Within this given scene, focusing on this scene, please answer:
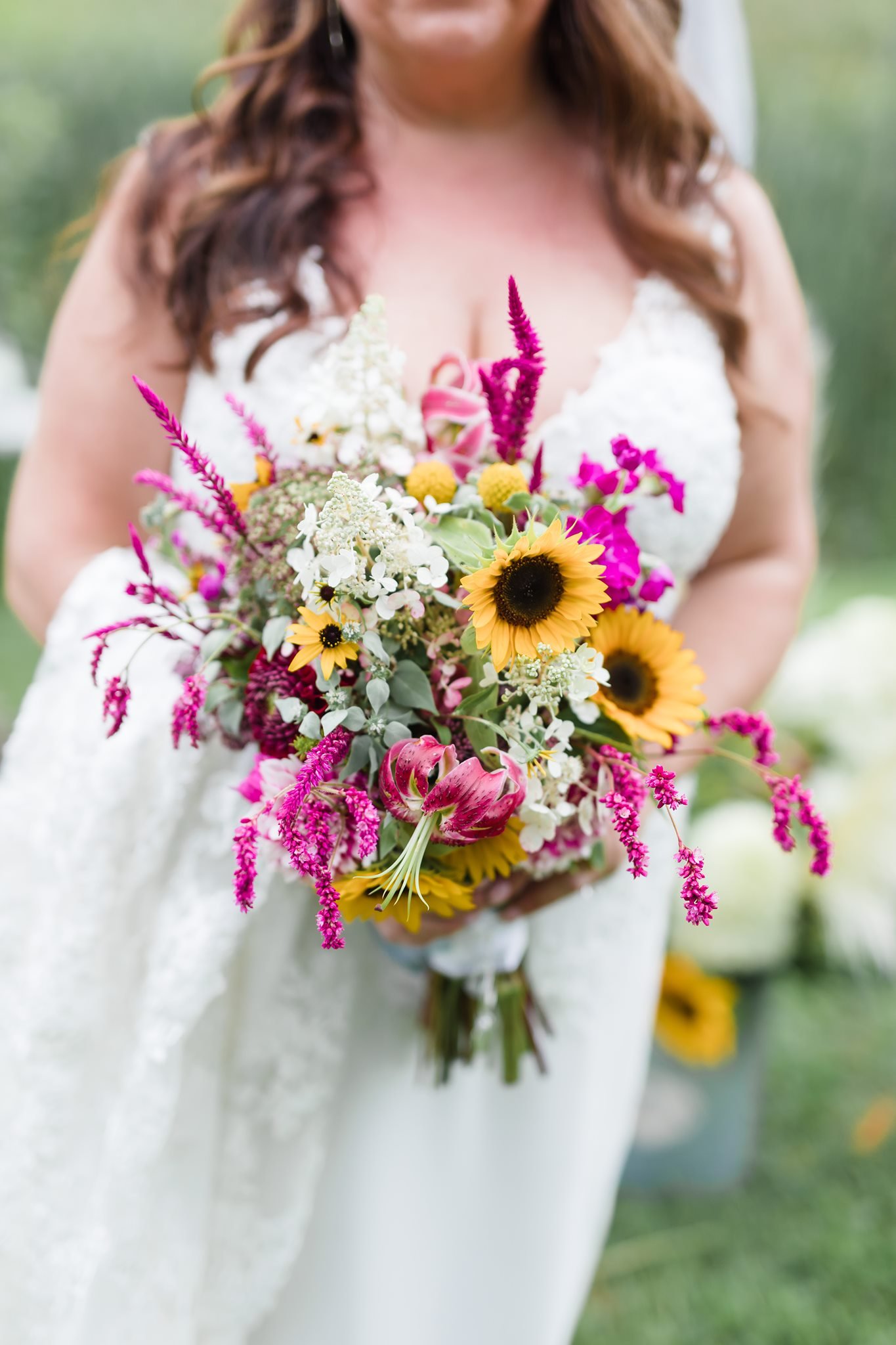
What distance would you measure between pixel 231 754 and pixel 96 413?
381 millimetres

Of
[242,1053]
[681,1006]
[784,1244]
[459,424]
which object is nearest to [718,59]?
[459,424]

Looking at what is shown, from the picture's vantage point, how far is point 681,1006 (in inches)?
82.7

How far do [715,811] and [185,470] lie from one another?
1416mm

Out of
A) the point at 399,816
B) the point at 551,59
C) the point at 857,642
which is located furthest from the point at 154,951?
the point at 857,642

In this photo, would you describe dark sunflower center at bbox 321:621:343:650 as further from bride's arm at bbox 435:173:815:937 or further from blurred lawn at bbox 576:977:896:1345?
blurred lawn at bbox 576:977:896:1345

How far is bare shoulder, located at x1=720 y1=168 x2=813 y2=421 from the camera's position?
135 centimetres

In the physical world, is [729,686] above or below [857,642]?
below

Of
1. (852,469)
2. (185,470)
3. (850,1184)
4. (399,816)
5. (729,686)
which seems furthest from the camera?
(852,469)

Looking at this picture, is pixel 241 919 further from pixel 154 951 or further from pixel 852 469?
pixel 852 469

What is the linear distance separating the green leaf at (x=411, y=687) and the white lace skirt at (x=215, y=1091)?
397 mm

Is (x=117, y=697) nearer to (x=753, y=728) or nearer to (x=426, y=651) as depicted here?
(x=426, y=651)

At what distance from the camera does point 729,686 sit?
132cm

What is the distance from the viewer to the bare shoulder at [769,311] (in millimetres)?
1350

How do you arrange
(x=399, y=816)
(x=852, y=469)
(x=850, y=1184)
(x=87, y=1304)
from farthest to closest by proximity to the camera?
(x=852, y=469) < (x=850, y=1184) < (x=87, y=1304) < (x=399, y=816)
